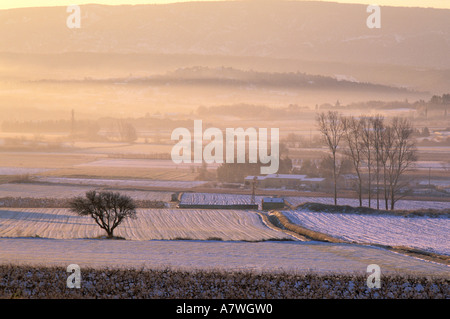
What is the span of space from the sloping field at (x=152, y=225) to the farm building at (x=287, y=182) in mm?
25969

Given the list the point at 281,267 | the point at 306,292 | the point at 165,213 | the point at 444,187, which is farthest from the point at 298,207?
the point at 306,292

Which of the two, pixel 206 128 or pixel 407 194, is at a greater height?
pixel 206 128

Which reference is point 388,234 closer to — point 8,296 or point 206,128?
point 8,296

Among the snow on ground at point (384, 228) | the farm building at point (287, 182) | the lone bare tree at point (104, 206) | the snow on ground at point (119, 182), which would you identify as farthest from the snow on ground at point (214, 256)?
the farm building at point (287, 182)

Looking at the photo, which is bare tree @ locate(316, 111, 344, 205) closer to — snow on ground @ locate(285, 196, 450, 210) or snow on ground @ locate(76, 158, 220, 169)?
snow on ground @ locate(285, 196, 450, 210)

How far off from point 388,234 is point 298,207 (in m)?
17.7

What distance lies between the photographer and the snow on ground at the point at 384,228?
33031 mm

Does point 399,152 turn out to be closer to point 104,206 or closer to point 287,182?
point 104,206

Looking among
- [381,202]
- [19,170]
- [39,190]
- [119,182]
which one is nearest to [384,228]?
[381,202]

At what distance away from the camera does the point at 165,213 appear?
5103 centimetres

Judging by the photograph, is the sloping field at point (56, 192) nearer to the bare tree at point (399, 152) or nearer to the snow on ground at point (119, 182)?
the snow on ground at point (119, 182)

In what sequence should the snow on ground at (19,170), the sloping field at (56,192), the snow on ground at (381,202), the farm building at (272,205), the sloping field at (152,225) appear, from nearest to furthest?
the sloping field at (152,225) → the farm building at (272,205) → the snow on ground at (381,202) → the sloping field at (56,192) → the snow on ground at (19,170)

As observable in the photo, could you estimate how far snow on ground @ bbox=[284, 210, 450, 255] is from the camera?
108 feet

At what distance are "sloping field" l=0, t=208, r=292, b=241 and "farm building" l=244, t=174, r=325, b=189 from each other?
85.2ft
